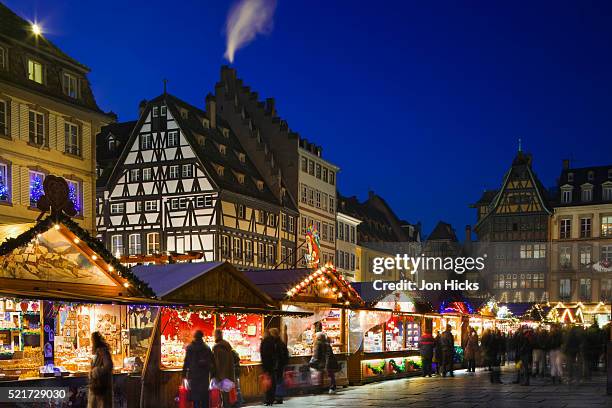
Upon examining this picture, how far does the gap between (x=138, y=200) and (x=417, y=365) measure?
24483 mm

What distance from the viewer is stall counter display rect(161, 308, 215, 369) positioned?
16.9 meters

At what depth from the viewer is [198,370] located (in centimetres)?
1469

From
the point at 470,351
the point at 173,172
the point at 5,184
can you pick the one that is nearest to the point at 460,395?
the point at 470,351

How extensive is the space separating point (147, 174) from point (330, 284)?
1092 inches

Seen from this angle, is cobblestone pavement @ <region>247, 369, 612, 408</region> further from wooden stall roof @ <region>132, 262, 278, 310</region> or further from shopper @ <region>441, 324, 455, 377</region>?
shopper @ <region>441, 324, 455, 377</region>

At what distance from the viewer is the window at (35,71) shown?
3362 centimetres

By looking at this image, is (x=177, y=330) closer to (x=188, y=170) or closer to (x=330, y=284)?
(x=330, y=284)

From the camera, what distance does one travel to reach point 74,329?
16828mm

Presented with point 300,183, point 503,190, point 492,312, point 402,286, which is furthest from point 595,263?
point 402,286

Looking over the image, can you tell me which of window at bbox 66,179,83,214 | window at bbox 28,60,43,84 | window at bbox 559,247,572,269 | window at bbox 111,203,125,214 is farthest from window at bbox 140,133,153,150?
window at bbox 559,247,572,269

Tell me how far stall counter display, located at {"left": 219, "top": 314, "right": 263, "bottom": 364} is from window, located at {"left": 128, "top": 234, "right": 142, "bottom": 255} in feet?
101

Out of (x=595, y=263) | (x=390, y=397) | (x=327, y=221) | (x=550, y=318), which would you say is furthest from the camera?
(x=595, y=263)

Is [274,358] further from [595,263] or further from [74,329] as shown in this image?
[595,263]

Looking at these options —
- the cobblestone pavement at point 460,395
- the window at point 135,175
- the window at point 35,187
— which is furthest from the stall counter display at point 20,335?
the window at point 135,175
